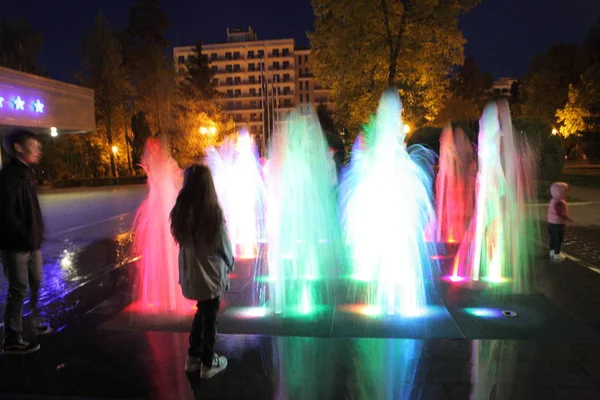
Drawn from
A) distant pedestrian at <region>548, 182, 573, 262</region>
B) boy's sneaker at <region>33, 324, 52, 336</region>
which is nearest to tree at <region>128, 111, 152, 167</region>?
boy's sneaker at <region>33, 324, 52, 336</region>

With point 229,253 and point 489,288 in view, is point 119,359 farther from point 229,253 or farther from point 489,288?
point 489,288

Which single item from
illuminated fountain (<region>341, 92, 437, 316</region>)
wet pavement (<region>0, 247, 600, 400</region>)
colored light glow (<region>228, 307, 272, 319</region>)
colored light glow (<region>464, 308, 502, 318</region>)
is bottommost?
wet pavement (<region>0, 247, 600, 400</region>)

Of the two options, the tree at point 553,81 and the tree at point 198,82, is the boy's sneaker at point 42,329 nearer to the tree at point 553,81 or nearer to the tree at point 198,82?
the tree at point 198,82

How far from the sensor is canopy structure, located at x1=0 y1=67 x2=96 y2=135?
14.1m

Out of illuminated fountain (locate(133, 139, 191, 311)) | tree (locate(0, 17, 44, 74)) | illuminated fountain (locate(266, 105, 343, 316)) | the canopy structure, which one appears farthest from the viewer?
tree (locate(0, 17, 44, 74))

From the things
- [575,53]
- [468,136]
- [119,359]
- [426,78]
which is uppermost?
[575,53]

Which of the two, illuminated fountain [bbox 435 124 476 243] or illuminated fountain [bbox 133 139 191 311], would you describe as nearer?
illuminated fountain [bbox 133 139 191 311]

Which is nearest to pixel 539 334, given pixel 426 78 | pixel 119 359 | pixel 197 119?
pixel 119 359

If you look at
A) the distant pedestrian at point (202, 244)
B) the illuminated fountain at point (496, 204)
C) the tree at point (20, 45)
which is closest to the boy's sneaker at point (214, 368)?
the distant pedestrian at point (202, 244)

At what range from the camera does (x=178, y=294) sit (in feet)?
19.1

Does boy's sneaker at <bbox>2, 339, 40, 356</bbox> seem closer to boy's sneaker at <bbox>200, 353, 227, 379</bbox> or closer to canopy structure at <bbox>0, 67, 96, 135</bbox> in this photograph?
boy's sneaker at <bbox>200, 353, 227, 379</bbox>

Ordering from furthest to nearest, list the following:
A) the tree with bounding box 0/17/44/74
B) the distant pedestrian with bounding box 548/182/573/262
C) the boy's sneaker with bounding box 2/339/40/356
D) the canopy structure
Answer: the tree with bounding box 0/17/44/74
the canopy structure
the distant pedestrian with bounding box 548/182/573/262
the boy's sneaker with bounding box 2/339/40/356

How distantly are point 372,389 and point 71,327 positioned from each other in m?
3.57

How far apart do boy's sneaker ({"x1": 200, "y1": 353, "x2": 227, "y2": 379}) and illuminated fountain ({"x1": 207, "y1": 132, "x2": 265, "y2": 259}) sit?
6262 mm
